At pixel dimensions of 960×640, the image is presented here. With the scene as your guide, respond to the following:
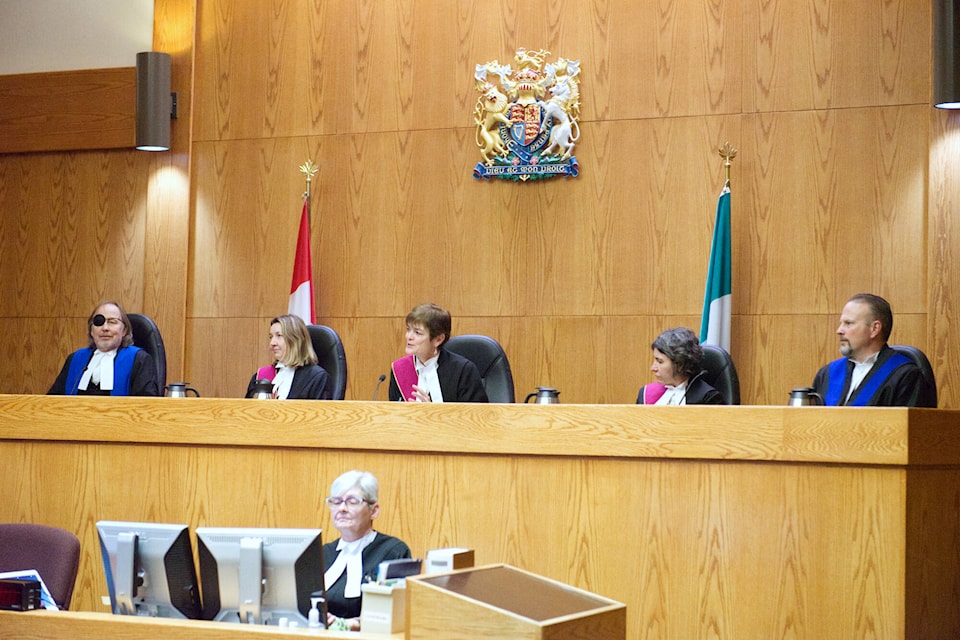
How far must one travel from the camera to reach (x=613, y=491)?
3.63 metres

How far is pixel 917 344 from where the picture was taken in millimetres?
5715

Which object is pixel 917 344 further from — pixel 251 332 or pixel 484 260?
pixel 251 332

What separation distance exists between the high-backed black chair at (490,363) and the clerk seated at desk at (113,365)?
4.75 ft

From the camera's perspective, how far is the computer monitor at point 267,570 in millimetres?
2605

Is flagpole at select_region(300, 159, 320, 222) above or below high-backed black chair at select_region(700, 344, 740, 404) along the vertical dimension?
above

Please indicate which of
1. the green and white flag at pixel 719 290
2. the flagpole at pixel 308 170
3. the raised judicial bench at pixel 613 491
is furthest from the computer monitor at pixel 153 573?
the flagpole at pixel 308 170

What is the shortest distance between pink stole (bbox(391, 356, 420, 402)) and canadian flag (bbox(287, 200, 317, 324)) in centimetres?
145

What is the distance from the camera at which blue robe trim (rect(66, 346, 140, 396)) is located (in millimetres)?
5312

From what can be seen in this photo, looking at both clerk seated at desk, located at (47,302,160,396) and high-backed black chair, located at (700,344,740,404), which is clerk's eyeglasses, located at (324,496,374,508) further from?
clerk seated at desk, located at (47,302,160,396)

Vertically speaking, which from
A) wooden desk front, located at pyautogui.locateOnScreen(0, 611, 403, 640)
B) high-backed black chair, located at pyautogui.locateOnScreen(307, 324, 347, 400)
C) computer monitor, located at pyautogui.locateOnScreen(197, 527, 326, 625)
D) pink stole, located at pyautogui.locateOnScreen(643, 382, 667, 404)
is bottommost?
wooden desk front, located at pyautogui.locateOnScreen(0, 611, 403, 640)

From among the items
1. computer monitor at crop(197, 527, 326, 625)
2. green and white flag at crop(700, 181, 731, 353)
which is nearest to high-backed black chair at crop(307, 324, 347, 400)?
green and white flag at crop(700, 181, 731, 353)

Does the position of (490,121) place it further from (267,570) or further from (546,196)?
(267,570)

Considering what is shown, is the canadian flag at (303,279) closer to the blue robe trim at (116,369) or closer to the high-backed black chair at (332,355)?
the high-backed black chair at (332,355)

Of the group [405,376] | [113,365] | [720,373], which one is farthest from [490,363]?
[113,365]
